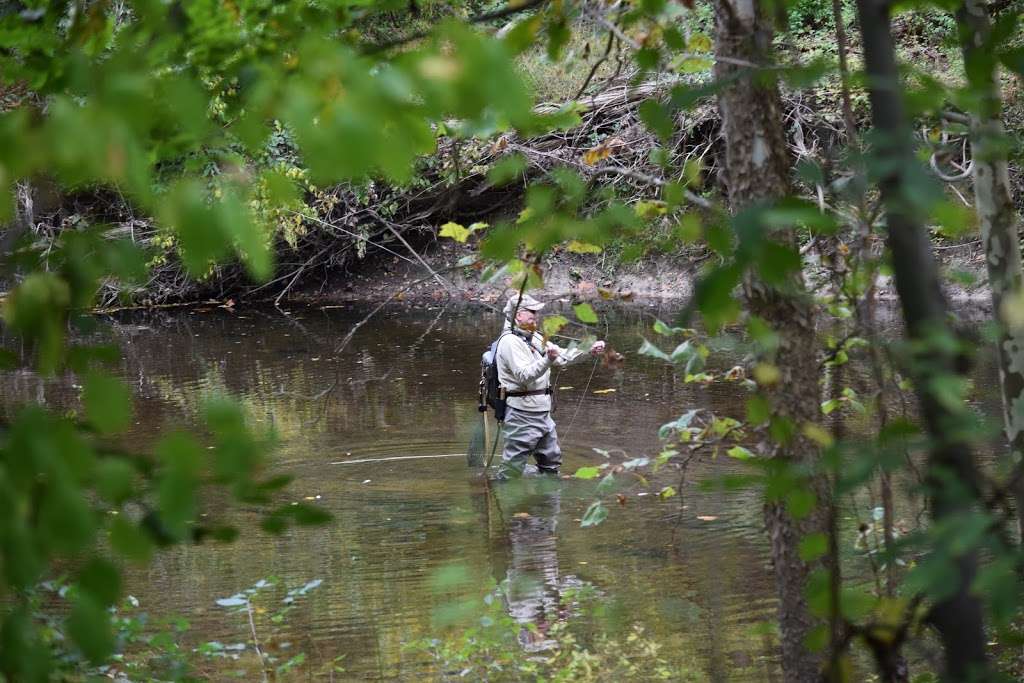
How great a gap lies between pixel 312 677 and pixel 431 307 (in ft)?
64.6

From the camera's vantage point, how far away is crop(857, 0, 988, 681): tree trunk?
1640 millimetres

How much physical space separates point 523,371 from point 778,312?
23.8 ft

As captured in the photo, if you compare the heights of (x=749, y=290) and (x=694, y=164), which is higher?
(x=694, y=164)

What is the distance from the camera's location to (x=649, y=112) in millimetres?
2256

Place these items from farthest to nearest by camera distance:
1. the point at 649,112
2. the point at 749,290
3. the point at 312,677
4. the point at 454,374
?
the point at 454,374
the point at 312,677
the point at 749,290
the point at 649,112

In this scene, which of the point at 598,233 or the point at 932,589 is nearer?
the point at 932,589

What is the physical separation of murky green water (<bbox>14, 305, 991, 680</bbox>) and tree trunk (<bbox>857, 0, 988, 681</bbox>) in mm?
822

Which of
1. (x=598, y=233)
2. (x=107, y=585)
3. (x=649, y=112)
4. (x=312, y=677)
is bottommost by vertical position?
(x=312, y=677)

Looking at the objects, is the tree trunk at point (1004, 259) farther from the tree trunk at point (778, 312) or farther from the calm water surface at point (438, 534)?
the tree trunk at point (778, 312)

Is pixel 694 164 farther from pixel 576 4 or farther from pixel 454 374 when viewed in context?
pixel 454 374

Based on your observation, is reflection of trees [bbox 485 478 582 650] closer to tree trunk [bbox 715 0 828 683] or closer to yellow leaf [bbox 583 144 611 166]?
tree trunk [bbox 715 0 828 683]

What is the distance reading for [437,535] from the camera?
32.4 ft

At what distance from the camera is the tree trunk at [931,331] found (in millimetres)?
1640

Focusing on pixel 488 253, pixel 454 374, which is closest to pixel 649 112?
pixel 488 253
